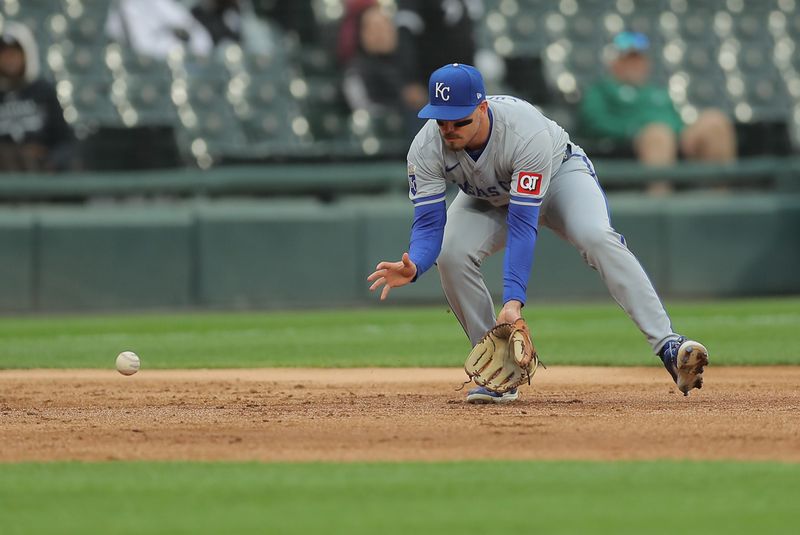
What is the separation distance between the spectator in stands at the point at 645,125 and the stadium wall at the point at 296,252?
0.42 metres

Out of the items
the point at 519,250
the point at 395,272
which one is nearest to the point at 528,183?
the point at 519,250

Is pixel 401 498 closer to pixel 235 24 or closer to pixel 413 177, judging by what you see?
pixel 413 177

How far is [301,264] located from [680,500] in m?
8.08

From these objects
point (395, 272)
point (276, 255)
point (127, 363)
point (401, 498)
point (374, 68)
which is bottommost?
point (127, 363)

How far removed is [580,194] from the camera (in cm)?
565

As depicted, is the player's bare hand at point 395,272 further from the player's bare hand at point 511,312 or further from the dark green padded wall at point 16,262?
the dark green padded wall at point 16,262

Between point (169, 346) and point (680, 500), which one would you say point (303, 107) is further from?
point (680, 500)

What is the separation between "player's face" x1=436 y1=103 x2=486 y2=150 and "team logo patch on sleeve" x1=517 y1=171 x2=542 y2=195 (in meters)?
0.25

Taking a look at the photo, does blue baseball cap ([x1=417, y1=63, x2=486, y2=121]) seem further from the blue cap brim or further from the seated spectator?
the seated spectator

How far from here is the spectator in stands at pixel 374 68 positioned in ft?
39.0

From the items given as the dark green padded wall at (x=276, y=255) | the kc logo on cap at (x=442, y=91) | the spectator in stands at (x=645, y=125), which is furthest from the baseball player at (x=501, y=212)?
the spectator in stands at (x=645, y=125)

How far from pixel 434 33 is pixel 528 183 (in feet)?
24.1

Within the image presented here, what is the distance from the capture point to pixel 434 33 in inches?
492

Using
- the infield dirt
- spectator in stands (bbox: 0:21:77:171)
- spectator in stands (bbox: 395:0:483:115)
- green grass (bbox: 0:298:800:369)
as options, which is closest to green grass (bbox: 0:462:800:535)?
the infield dirt
